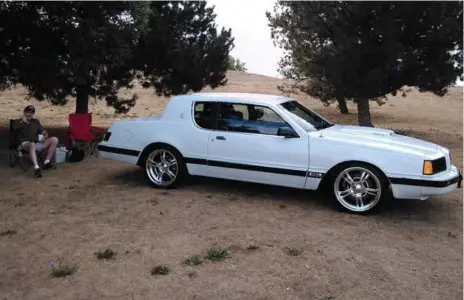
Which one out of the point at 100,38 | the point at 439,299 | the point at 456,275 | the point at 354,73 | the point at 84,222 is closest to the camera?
the point at 439,299

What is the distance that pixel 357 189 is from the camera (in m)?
5.49

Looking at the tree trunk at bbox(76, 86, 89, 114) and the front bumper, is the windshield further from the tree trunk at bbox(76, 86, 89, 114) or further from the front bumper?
the tree trunk at bbox(76, 86, 89, 114)

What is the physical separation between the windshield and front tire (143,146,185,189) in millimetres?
1640

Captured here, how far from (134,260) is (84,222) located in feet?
4.18

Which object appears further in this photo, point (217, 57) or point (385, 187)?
point (217, 57)

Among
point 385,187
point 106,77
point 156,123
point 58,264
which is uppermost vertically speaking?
point 106,77

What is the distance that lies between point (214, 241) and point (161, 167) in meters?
2.27

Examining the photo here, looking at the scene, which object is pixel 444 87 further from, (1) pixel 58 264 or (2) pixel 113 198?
(1) pixel 58 264

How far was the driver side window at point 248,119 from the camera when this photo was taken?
19.6ft

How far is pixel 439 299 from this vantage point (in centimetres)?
349

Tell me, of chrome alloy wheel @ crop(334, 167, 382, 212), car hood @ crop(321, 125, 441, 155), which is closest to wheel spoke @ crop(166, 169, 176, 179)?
car hood @ crop(321, 125, 441, 155)

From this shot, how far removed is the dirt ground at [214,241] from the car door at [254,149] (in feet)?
1.17

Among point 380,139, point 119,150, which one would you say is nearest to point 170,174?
point 119,150

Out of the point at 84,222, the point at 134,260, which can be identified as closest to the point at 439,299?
the point at 134,260
